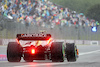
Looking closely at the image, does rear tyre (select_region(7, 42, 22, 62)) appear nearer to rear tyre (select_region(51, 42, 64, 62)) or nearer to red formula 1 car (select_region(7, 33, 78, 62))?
red formula 1 car (select_region(7, 33, 78, 62))

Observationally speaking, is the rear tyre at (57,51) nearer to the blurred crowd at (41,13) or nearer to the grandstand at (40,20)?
the grandstand at (40,20)

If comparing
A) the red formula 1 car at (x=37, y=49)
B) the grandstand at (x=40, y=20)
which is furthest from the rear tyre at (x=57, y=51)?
the grandstand at (x=40, y=20)

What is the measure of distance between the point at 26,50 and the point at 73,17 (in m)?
57.6

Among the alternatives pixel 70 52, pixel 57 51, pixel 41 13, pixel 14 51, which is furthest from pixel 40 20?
pixel 57 51

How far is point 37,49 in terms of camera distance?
10062 mm

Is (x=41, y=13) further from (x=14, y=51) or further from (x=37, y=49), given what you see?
(x=37, y=49)

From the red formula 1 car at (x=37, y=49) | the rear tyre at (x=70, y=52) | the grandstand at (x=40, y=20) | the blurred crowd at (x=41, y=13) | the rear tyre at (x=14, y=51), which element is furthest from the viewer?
the blurred crowd at (x=41, y=13)

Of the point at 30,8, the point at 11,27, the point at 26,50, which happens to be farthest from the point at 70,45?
the point at 30,8

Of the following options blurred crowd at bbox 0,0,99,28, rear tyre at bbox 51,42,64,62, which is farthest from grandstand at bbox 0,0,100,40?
rear tyre at bbox 51,42,64,62

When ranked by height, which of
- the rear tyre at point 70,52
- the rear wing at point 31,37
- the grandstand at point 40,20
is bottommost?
the rear tyre at point 70,52

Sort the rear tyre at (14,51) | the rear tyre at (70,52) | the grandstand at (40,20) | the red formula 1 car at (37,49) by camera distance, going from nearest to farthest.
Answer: the red formula 1 car at (37,49) < the rear tyre at (14,51) < the rear tyre at (70,52) < the grandstand at (40,20)

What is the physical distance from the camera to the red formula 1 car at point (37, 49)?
10.1 meters

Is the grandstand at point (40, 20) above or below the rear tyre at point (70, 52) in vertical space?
above

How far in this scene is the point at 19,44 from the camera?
1048 cm
